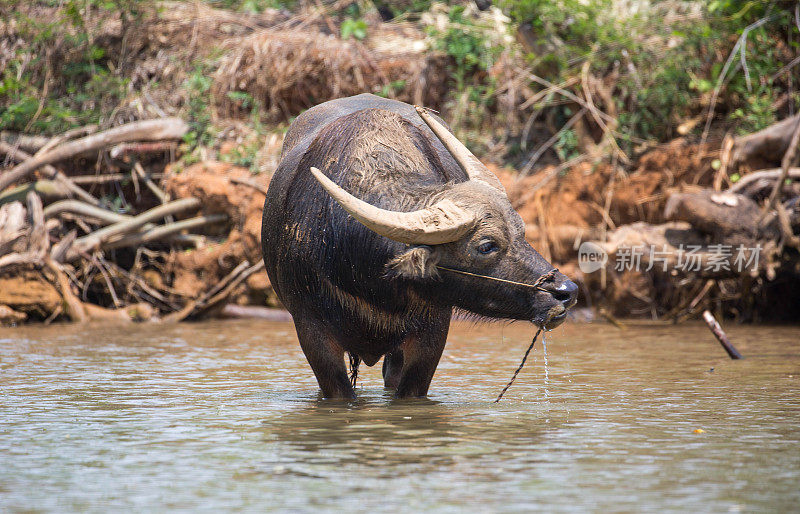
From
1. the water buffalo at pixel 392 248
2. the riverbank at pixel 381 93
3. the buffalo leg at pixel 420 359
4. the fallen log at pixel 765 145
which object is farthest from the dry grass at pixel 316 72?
the buffalo leg at pixel 420 359

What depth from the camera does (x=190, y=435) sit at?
4.16 m

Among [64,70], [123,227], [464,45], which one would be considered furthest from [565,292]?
[64,70]

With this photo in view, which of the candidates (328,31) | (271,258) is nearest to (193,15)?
(328,31)

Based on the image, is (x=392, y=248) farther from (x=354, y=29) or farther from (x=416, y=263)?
(x=354, y=29)

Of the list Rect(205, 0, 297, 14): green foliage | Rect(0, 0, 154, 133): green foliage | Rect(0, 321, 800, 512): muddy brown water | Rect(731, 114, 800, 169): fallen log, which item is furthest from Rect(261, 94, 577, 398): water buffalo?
Rect(205, 0, 297, 14): green foliage

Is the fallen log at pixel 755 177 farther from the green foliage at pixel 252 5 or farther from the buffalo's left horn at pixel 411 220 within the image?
the green foliage at pixel 252 5

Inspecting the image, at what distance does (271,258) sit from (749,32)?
6.81m

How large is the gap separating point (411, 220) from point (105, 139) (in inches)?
325

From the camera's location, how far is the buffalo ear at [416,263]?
14.6 feet

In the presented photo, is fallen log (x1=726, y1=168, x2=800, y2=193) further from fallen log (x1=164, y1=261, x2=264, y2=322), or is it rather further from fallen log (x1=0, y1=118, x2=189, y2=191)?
fallen log (x1=0, y1=118, x2=189, y2=191)

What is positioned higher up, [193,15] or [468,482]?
[193,15]

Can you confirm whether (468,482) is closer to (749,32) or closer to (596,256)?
(596,256)

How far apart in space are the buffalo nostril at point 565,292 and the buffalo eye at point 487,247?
1.04 feet

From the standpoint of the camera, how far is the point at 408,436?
4.10 meters
